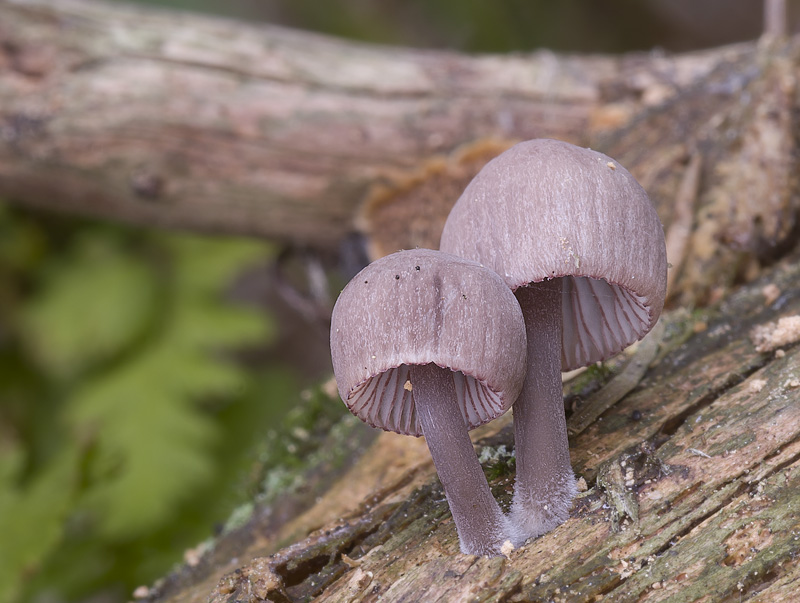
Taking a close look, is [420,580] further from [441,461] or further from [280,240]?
[280,240]

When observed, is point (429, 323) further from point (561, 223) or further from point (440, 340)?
point (561, 223)

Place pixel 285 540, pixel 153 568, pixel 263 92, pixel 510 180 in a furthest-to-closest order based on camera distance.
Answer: pixel 153 568, pixel 263 92, pixel 285 540, pixel 510 180

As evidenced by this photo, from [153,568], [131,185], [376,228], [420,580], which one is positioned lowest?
[420,580]

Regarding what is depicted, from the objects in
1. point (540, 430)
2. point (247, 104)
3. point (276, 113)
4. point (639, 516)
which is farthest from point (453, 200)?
point (639, 516)

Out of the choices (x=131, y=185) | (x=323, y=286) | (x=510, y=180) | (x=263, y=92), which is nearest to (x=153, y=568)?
(x=323, y=286)

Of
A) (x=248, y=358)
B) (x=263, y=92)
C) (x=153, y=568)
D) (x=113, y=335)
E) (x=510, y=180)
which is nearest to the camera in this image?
(x=510, y=180)

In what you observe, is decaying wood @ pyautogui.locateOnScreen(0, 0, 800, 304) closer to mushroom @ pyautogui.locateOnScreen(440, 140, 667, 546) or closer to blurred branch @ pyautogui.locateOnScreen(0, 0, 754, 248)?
blurred branch @ pyautogui.locateOnScreen(0, 0, 754, 248)
